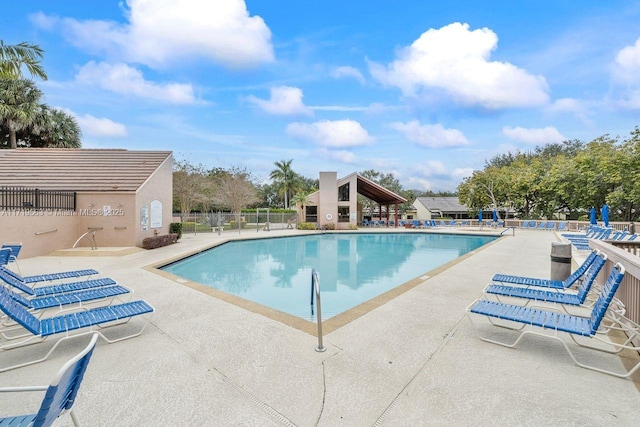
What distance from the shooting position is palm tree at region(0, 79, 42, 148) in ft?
78.7

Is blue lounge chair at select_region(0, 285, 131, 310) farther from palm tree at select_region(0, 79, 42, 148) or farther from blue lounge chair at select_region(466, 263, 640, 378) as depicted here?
palm tree at select_region(0, 79, 42, 148)

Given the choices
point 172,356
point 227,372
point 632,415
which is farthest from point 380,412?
point 172,356

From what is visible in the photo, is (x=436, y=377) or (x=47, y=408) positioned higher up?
(x=47, y=408)

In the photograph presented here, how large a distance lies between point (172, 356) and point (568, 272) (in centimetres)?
747

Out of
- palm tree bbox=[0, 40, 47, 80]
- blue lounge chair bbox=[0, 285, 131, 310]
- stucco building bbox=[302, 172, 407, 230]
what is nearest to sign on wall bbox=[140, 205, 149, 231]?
palm tree bbox=[0, 40, 47, 80]

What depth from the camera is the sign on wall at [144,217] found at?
44.9 feet

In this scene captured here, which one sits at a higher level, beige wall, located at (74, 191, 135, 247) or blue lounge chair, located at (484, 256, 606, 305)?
beige wall, located at (74, 191, 135, 247)

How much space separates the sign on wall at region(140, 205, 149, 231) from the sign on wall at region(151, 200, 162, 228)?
504 mm

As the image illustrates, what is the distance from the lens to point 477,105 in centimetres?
2366

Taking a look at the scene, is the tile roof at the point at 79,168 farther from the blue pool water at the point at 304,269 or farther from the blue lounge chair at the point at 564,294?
the blue lounge chair at the point at 564,294

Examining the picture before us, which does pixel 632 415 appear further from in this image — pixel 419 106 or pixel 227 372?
pixel 419 106

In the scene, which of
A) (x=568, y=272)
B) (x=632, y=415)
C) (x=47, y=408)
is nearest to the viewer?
(x=47, y=408)

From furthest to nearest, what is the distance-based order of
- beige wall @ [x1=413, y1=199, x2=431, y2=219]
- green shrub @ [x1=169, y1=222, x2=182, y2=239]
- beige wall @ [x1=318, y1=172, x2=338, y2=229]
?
1. beige wall @ [x1=413, y1=199, x2=431, y2=219]
2. beige wall @ [x1=318, y1=172, x2=338, y2=229]
3. green shrub @ [x1=169, y1=222, x2=182, y2=239]

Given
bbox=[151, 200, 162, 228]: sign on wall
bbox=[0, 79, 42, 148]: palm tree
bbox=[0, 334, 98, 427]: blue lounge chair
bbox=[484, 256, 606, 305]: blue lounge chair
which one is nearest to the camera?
bbox=[0, 334, 98, 427]: blue lounge chair
